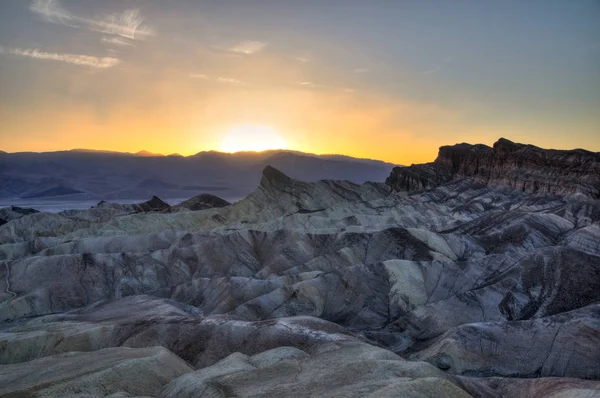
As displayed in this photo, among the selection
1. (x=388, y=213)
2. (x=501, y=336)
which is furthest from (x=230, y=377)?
(x=388, y=213)

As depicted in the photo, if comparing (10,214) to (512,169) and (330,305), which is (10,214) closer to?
(330,305)

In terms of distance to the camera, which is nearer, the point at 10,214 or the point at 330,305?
the point at 330,305

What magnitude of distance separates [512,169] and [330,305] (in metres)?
61.8

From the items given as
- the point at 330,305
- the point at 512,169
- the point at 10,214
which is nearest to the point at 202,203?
the point at 10,214

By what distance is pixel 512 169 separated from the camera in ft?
293

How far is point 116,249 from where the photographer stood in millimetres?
65875

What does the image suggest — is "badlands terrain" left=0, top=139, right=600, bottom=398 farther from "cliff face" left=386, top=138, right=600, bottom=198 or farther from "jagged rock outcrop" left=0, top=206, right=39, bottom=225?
"jagged rock outcrop" left=0, top=206, right=39, bottom=225

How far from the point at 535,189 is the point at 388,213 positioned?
26.6m

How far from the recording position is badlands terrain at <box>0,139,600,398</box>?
23.0 meters

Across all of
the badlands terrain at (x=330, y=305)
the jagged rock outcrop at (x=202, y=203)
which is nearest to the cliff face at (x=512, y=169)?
the badlands terrain at (x=330, y=305)

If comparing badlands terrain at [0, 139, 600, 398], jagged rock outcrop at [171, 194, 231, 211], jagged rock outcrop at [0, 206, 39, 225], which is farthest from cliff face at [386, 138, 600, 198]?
jagged rock outcrop at [0, 206, 39, 225]

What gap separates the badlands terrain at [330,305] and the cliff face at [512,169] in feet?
1.52

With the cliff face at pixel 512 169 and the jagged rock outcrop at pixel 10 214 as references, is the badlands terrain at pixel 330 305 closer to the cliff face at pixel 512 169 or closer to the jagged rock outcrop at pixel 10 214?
the cliff face at pixel 512 169

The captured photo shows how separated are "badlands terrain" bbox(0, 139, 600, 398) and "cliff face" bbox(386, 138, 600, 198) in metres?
0.46
